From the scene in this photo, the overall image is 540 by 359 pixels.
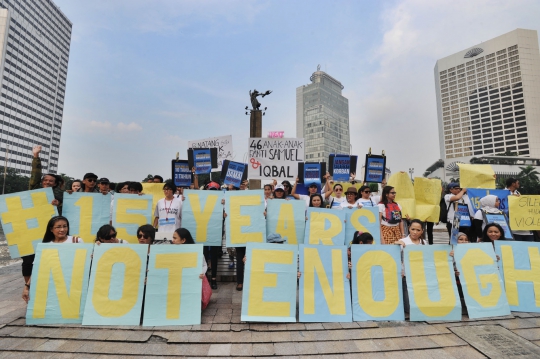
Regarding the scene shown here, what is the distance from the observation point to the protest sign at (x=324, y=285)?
3.60 meters

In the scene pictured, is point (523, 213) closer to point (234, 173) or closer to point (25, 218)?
point (234, 173)

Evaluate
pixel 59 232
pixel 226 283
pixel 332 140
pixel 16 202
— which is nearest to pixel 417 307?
pixel 226 283

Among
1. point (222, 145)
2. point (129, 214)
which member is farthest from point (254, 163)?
point (129, 214)

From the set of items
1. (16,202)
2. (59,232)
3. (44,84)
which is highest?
(44,84)

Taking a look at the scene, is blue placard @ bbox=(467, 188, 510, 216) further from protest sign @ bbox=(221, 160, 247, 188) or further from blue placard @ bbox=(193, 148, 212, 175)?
blue placard @ bbox=(193, 148, 212, 175)

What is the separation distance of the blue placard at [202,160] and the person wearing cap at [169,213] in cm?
181

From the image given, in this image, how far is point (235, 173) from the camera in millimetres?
6750

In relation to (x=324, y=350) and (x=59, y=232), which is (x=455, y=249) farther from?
(x=59, y=232)

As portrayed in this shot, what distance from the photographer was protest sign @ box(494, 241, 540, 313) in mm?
4027

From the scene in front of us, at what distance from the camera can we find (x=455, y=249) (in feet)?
13.2

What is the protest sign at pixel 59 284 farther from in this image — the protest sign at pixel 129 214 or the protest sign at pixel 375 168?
the protest sign at pixel 375 168

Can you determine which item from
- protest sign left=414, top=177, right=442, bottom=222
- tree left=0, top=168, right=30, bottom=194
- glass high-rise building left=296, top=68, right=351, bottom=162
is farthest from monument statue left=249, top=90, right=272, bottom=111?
glass high-rise building left=296, top=68, right=351, bottom=162

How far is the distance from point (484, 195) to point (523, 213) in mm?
675

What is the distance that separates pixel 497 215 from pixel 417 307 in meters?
2.95
